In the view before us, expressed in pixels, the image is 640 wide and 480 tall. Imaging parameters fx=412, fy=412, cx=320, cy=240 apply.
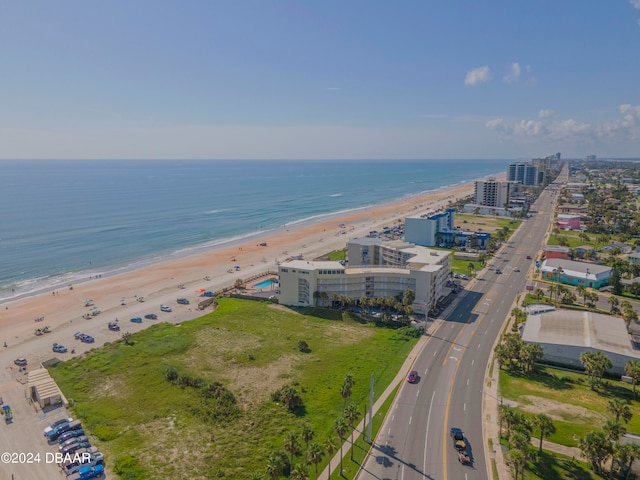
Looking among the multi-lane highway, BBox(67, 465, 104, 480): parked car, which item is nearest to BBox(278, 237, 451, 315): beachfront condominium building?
the multi-lane highway

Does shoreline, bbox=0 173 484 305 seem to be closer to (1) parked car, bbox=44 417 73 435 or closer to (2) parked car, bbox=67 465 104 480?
(1) parked car, bbox=44 417 73 435

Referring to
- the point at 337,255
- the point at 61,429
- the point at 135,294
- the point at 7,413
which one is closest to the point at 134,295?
the point at 135,294

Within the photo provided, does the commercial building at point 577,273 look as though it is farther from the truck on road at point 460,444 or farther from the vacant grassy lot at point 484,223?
the truck on road at point 460,444

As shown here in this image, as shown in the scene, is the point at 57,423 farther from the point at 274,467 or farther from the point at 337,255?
the point at 337,255

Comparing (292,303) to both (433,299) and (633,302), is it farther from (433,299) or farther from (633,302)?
(633,302)

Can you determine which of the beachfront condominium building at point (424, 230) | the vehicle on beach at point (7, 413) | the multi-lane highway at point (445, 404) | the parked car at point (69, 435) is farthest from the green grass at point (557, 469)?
the beachfront condominium building at point (424, 230)

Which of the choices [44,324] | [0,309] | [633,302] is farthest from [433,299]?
[0,309]

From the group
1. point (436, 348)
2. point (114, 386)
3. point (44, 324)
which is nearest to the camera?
point (114, 386)

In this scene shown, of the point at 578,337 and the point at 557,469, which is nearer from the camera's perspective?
the point at 557,469
